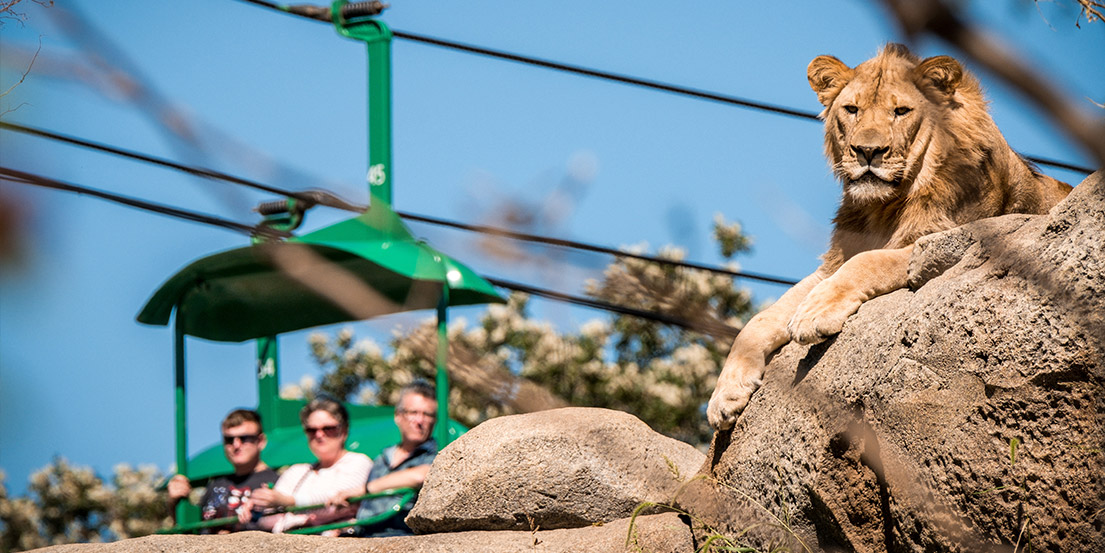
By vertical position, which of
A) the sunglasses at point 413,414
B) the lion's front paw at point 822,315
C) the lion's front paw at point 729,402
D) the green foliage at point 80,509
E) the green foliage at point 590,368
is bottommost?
the green foliage at point 80,509

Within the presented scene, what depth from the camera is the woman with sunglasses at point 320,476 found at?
574 centimetres

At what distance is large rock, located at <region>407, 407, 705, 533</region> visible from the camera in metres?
4.32

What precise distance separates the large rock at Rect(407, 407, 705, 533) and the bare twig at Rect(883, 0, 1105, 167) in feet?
11.9

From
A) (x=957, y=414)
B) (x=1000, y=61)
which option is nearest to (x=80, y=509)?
(x=957, y=414)

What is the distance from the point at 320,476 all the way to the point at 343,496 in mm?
327

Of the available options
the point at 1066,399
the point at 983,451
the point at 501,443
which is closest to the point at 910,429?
the point at 983,451

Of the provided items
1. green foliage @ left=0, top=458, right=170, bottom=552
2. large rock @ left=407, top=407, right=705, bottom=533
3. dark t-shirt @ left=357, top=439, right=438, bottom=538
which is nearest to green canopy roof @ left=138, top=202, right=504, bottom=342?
dark t-shirt @ left=357, top=439, right=438, bottom=538

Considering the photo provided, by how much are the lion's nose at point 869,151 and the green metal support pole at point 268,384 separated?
5530 millimetres

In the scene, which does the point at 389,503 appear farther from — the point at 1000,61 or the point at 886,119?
the point at 1000,61

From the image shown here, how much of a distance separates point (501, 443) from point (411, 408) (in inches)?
56.5

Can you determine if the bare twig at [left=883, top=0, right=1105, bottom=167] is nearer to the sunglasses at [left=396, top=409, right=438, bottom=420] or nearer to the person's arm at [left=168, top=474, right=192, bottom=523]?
the sunglasses at [left=396, top=409, right=438, bottom=420]

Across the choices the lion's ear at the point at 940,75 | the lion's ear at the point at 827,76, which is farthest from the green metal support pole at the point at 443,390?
the lion's ear at the point at 940,75

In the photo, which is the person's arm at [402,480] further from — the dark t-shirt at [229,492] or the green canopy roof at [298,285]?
the dark t-shirt at [229,492]

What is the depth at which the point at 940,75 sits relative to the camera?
3889 mm
